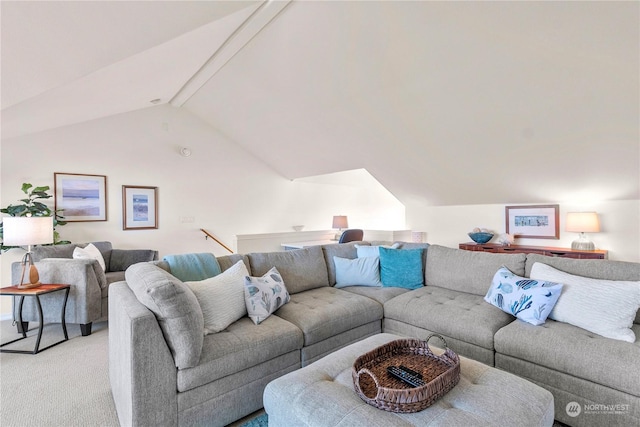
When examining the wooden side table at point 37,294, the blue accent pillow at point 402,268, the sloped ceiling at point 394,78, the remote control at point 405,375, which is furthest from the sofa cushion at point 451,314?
the wooden side table at point 37,294

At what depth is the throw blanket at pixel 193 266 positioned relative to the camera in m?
2.27

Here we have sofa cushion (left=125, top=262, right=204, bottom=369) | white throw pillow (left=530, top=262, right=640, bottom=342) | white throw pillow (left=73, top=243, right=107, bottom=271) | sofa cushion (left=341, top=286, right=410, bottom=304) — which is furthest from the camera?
white throw pillow (left=73, top=243, right=107, bottom=271)

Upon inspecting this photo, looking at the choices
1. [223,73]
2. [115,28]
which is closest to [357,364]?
[115,28]

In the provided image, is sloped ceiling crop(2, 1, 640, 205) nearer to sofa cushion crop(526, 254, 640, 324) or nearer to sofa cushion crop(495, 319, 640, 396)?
sofa cushion crop(526, 254, 640, 324)

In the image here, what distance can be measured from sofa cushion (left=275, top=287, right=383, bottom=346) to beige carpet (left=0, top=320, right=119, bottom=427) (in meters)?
1.18

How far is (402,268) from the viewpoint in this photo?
9.74 ft

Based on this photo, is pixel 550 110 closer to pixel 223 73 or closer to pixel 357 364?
pixel 357 364

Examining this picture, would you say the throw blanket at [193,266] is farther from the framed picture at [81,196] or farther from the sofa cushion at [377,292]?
the framed picture at [81,196]

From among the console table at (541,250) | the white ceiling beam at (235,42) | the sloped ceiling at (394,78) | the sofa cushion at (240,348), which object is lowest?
the sofa cushion at (240,348)

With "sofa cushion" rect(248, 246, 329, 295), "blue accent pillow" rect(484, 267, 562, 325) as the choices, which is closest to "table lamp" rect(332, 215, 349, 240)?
"sofa cushion" rect(248, 246, 329, 295)

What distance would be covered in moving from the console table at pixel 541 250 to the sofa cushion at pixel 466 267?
5.74 ft

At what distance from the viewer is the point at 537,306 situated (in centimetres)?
199

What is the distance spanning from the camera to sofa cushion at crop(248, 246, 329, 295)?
271 centimetres

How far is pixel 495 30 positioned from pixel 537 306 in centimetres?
193
